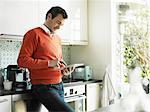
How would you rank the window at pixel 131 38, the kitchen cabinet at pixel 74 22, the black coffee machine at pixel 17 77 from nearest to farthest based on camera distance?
the black coffee machine at pixel 17 77 → the kitchen cabinet at pixel 74 22 → the window at pixel 131 38

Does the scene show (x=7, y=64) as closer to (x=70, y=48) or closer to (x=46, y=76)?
(x=46, y=76)

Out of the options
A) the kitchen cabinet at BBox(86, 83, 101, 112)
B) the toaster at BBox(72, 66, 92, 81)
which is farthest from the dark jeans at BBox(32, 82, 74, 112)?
the toaster at BBox(72, 66, 92, 81)

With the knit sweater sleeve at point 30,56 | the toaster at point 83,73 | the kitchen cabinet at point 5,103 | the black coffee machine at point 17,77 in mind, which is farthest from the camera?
the toaster at point 83,73

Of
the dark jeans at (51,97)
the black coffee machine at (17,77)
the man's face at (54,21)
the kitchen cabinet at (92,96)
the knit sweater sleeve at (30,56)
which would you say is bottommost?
the kitchen cabinet at (92,96)

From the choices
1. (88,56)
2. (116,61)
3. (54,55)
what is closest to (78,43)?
(88,56)

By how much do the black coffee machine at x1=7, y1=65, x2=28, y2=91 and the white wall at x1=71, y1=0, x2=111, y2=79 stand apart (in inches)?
50.6

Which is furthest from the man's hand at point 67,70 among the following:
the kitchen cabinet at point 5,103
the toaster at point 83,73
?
the toaster at point 83,73

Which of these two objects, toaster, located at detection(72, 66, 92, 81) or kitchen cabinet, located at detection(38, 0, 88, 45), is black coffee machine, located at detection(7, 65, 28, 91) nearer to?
kitchen cabinet, located at detection(38, 0, 88, 45)

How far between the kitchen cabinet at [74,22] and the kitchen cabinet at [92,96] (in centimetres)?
64

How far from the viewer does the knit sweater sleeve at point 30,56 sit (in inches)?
88.2

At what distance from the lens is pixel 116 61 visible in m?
3.90

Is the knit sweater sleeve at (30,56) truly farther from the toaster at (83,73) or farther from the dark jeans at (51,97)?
the toaster at (83,73)

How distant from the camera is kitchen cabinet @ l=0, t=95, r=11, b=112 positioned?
241 centimetres

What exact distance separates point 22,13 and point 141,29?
1.92 m
